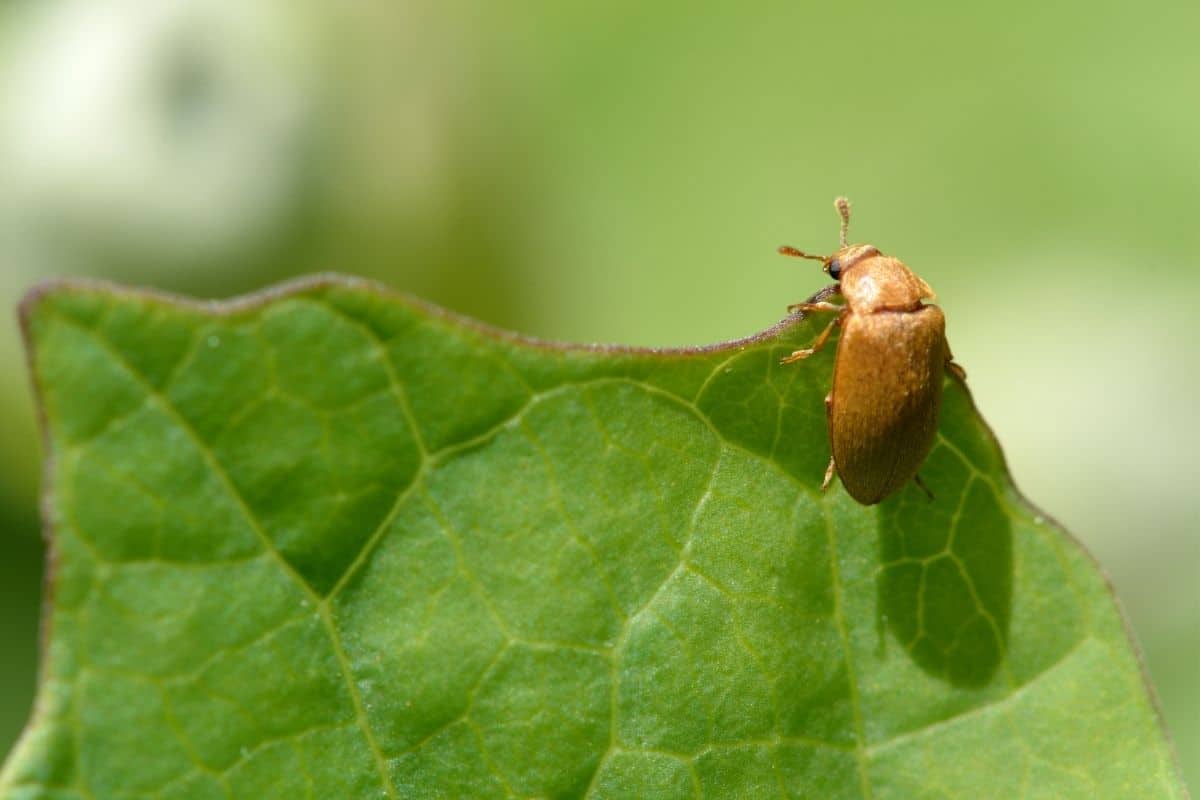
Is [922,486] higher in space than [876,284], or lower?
lower

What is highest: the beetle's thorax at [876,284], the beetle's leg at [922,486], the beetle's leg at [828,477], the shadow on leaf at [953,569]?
the beetle's thorax at [876,284]

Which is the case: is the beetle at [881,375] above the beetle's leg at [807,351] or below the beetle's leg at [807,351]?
below

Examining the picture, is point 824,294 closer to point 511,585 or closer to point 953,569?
point 953,569

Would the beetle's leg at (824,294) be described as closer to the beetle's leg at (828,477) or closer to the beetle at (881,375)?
the beetle at (881,375)

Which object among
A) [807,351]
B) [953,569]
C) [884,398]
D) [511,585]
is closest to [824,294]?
[884,398]

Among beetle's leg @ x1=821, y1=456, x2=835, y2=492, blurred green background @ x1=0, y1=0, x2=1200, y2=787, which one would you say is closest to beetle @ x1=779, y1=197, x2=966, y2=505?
beetle's leg @ x1=821, y1=456, x2=835, y2=492

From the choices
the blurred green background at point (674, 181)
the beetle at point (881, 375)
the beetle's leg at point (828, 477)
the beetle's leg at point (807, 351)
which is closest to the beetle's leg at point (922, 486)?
the beetle at point (881, 375)

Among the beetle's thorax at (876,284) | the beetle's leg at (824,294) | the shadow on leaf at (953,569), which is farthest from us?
the beetle's thorax at (876,284)
